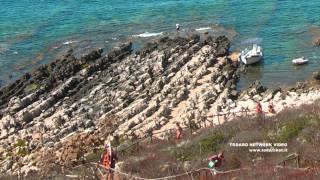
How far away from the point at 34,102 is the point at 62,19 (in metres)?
25.9

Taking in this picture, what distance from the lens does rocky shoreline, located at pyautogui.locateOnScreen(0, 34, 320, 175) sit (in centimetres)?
3491

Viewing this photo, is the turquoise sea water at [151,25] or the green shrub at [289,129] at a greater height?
the green shrub at [289,129]

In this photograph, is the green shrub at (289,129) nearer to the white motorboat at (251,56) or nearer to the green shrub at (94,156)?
the green shrub at (94,156)

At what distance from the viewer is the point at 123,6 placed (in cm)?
6769

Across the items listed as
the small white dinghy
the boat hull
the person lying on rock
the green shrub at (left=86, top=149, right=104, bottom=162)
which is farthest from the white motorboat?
the person lying on rock

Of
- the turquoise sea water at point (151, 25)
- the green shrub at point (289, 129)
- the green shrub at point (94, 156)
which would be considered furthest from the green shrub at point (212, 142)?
the turquoise sea water at point (151, 25)

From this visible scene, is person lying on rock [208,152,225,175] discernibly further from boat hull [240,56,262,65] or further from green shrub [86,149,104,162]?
boat hull [240,56,262,65]

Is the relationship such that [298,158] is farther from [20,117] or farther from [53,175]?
[20,117]

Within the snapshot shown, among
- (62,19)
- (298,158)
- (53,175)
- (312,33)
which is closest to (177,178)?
(298,158)

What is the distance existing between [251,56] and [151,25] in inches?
699

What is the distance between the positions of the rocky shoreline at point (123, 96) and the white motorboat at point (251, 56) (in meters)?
0.91

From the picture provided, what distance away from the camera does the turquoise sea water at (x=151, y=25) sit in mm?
47528

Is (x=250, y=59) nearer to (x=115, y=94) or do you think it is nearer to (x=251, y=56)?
(x=251, y=56)

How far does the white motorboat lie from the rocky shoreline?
91 cm
